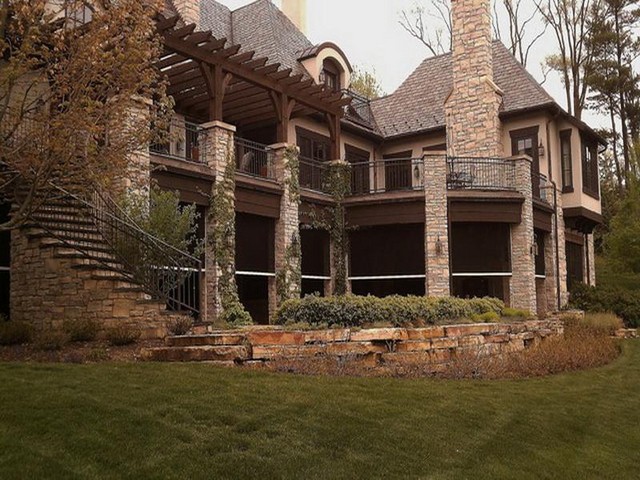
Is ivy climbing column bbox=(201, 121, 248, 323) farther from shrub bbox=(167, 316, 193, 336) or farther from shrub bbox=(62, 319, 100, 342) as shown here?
shrub bbox=(62, 319, 100, 342)

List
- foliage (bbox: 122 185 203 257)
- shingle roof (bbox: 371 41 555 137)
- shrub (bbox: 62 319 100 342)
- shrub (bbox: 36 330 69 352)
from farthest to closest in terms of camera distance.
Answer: shingle roof (bbox: 371 41 555 137) → foliage (bbox: 122 185 203 257) → shrub (bbox: 62 319 100 342) → shrub (bbox: 36 330 69 352)

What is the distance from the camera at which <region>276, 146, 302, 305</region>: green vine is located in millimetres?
19234

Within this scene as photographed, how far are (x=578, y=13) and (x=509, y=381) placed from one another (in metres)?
35.7

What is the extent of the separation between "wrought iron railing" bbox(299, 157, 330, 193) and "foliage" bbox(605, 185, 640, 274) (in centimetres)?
1220

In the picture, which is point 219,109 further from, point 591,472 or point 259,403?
point 591,472

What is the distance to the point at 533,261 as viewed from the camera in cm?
2217

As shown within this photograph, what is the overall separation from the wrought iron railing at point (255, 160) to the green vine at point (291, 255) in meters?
0.54

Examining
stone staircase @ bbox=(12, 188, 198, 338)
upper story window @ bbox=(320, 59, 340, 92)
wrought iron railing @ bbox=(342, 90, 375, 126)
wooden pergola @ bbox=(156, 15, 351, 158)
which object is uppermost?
upper story window @ bbox=(320, 59, 340, 92)

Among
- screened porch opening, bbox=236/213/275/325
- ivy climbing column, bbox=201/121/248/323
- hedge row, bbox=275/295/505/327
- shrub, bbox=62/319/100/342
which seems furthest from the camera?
screened porch opening, bbox=236/213/275/325

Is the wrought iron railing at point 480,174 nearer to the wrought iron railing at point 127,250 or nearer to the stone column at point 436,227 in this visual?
the stone column at point 436,227

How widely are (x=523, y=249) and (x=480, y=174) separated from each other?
304 cm

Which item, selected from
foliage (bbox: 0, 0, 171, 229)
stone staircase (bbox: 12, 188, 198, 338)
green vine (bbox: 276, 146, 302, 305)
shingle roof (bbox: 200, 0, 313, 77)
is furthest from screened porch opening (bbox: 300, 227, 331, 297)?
foliage (bbox: 0, 0, 171, 229)

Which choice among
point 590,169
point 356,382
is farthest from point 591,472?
point 590,169

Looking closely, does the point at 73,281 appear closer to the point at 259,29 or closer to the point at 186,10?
the point at 186,10
